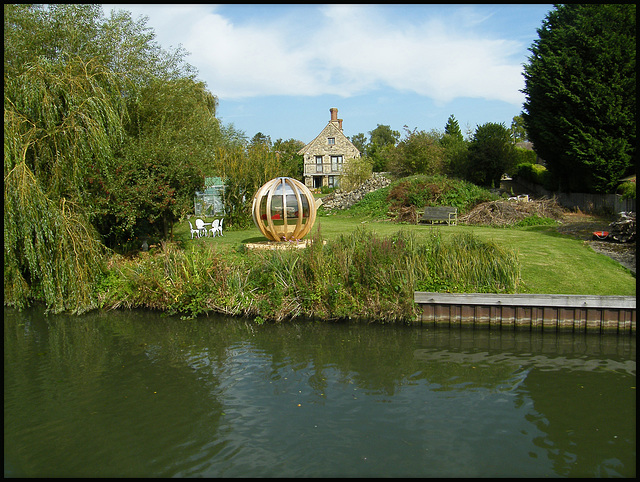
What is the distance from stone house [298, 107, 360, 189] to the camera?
60375 millimetres

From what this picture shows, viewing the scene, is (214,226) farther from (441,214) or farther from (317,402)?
(317,402)

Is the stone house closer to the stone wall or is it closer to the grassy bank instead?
the stone wall

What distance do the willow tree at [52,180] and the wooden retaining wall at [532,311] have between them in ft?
27.7

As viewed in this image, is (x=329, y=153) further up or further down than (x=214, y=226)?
further up

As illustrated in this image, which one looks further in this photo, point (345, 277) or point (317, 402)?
point (345, 277)

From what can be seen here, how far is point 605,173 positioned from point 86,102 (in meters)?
23.1

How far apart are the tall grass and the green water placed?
2.39 feet

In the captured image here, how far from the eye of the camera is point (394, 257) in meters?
12.9

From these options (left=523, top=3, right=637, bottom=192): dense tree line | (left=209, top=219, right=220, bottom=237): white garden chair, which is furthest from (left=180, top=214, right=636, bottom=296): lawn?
(left=523, top=3, right=637, bottom=192): dense tree line

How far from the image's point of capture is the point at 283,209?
1738cm

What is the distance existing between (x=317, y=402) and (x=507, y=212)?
18.2m

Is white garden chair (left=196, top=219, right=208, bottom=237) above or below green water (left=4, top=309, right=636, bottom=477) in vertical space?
above

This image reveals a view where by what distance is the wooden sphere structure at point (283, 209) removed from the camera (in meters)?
17.4

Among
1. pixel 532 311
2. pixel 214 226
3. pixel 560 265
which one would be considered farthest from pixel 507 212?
pixel 214 226
